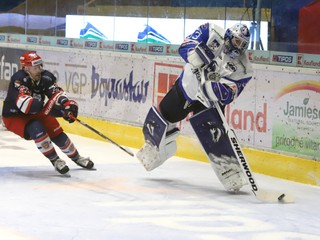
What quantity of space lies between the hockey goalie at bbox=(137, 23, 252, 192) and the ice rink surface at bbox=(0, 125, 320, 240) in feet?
0.84

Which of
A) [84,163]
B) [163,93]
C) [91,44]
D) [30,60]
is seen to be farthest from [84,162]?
[91,44]

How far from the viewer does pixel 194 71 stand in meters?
6.61

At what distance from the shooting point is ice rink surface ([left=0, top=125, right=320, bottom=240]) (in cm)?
516

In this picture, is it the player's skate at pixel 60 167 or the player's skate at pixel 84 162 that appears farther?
the player's skate at pixel 84 162

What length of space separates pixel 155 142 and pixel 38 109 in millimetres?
926

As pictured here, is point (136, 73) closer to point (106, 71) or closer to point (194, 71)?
point (106, 71)

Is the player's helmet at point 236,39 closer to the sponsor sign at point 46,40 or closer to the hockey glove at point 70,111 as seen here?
the hockey glove at point 70,111

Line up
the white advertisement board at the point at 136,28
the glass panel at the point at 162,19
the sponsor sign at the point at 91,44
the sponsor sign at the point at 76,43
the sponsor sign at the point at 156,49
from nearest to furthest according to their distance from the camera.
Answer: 1. the glass panel at the point at 162,19
2. the white advertisement board at the point at 136,28
3. the sponsor sign at the point at 156,49
4. the sponsor sign at the point at 91,44
5. the sponsor sign at the point at 76,43

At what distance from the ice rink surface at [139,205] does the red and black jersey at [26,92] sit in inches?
20.3

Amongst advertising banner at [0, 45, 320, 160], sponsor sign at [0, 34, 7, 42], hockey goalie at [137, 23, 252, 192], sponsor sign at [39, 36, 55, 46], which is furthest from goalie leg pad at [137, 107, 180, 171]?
sponsor sign at [0, 34, 7, 42]

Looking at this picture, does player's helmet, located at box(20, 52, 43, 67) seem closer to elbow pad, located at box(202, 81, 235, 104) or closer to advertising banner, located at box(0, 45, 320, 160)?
elbow pad, located at box(202, 81, 235, 104)

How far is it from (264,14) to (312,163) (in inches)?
60.3

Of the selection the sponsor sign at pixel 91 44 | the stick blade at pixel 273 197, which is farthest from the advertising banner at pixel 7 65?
the stick blade at pixel 273 197

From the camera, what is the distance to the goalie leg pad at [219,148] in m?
6.57
